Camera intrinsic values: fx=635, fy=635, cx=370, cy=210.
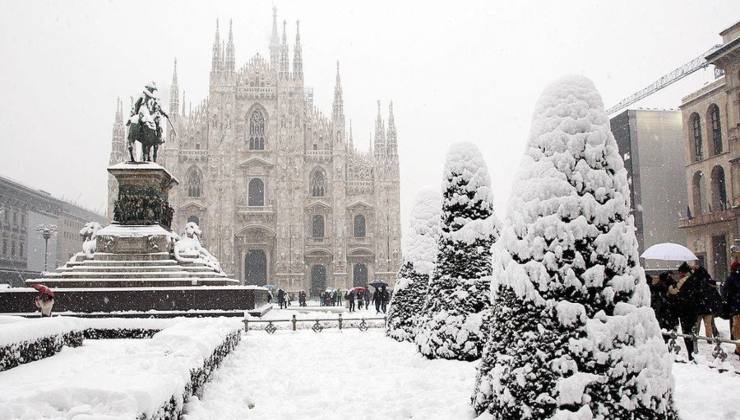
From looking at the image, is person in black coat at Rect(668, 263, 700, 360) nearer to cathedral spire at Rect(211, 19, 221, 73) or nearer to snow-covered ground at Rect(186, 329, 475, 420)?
snow-covered ground at Rect(186, 329, 475, 420)

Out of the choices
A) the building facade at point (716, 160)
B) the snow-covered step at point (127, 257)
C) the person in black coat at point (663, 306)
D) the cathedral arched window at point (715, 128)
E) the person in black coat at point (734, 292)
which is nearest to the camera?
the person in black coat at point (734, 292)

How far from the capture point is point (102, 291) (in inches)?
656

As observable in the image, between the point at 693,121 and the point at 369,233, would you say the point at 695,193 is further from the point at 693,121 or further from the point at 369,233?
the point at 369,233

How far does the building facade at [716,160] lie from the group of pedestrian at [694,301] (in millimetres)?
20258

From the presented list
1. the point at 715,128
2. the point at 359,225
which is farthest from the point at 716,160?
the point at 359,225

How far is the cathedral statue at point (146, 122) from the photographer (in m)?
18.6

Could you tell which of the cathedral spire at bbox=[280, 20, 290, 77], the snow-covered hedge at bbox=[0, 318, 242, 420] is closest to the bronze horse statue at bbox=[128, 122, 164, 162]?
the snow-covered hedge at bbox=[0, 318, 242, 420]

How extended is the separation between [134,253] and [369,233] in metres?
34.4

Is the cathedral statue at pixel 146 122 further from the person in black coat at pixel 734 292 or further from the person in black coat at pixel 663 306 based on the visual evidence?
the person in black coat at pixel 734 292

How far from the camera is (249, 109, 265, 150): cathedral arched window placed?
5209 centimetres

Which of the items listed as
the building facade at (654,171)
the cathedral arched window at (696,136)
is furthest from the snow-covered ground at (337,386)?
the building facade at (654,171)

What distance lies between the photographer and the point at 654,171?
44875 millimetres

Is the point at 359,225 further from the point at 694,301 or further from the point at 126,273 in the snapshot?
the point at 694,301

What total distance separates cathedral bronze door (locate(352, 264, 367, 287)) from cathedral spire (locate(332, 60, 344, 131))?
11318 millimetres
